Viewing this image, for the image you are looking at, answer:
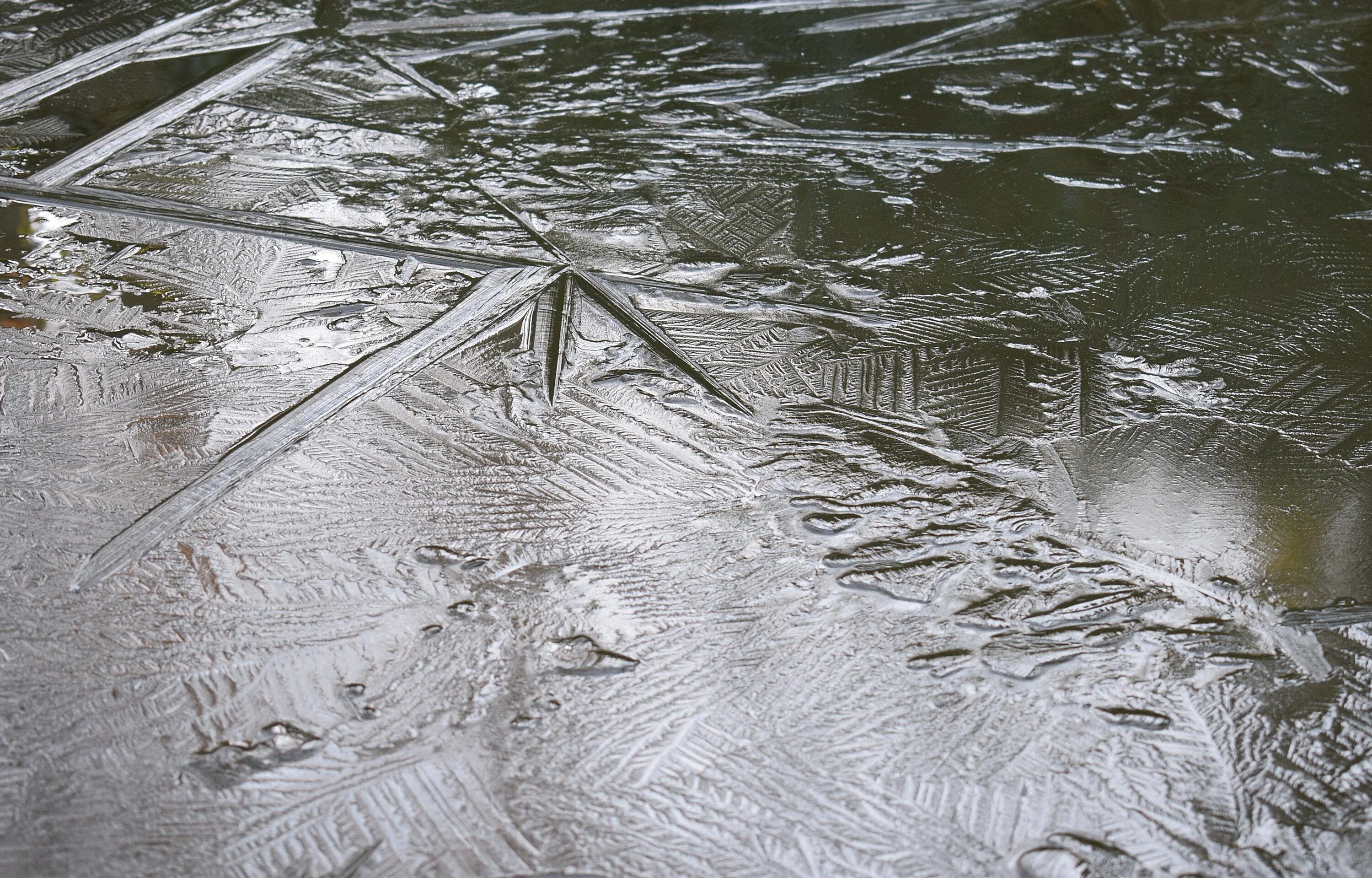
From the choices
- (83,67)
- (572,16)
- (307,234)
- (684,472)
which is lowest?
(684,472)

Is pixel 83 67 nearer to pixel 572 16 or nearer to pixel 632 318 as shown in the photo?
pixel 572 16

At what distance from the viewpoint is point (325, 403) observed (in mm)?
1931

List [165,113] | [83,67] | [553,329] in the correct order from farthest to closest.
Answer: [83,67] → [165,113] → [553,329]

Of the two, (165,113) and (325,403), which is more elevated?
(165,113)

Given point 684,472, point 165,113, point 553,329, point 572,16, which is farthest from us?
point 572,16

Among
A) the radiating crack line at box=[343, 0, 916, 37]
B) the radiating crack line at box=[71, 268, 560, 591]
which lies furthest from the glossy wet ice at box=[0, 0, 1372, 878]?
the radiating crack line at box=[343, 0, 916, 37]

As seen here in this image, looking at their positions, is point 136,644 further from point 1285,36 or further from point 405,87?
point 1285,36

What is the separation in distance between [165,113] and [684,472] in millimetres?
2048

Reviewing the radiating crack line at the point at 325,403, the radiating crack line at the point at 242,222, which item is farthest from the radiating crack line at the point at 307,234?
the radiating crack line at the point at 325,403

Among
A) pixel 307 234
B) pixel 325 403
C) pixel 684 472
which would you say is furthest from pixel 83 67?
pixel 684 472

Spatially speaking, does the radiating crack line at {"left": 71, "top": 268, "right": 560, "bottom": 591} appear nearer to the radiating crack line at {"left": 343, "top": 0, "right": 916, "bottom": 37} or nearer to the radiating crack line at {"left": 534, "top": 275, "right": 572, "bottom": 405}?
the radiating crack line at {"left": 534, "top": 275, "right": 572, "bottom": 405}

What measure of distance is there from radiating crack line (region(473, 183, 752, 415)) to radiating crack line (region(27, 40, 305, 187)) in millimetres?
1089

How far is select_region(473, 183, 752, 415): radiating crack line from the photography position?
2.00 meters

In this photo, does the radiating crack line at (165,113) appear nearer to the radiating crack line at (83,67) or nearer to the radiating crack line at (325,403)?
the radiating crack line at (83,67)
